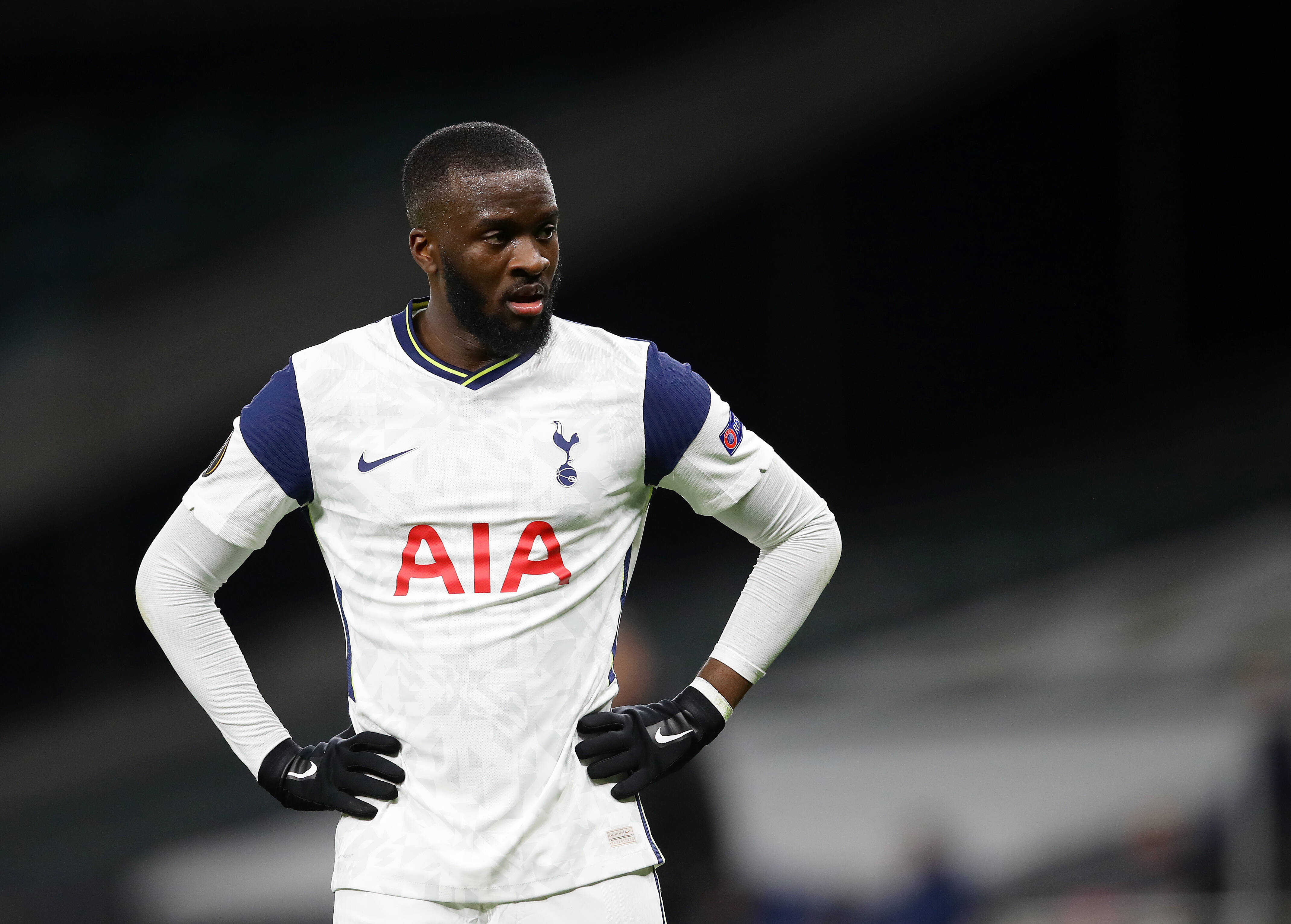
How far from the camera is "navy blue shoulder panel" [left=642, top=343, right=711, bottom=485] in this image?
2053 mm

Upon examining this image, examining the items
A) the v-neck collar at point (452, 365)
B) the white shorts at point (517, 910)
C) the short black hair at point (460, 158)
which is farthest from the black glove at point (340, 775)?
the short black hair at point (460, 158)

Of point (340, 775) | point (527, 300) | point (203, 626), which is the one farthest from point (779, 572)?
point (203, 626)

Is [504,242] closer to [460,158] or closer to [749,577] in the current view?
[460,158]

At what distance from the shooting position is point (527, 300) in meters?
1.99

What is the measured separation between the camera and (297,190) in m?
9.20

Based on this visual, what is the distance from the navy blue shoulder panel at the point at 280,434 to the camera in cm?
198

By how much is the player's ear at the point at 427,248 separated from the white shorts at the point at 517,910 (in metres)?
0.82

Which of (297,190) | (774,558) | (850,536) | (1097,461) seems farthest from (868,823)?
(297,190)

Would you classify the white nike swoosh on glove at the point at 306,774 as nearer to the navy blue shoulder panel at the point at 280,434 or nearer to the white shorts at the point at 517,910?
the white shorts at the point at 517,910

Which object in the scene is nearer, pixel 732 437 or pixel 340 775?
pixel 340 775

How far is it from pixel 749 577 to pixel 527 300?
0.51 meters

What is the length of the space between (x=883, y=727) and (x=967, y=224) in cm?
403

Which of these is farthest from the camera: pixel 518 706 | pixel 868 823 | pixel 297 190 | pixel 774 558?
pixel 297 190

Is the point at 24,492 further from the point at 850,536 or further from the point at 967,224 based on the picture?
the point at 967,224
